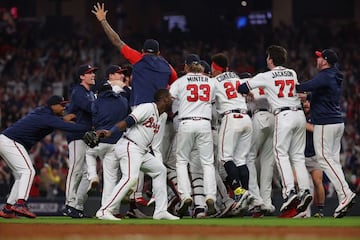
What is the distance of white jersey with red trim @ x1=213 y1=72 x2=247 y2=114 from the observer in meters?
15.2

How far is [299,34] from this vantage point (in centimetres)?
3166

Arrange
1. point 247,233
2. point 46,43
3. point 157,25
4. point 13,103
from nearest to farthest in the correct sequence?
1. point 247,233
2. point 13,103
3. point 46,43
4. point 157,25

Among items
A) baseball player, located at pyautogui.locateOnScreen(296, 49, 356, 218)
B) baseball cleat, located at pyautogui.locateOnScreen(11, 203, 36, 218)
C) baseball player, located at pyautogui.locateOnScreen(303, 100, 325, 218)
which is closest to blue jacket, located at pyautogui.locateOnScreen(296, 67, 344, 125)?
baseball player, located at pyautogui.locateOnScreen(296, 49, 356, 218)

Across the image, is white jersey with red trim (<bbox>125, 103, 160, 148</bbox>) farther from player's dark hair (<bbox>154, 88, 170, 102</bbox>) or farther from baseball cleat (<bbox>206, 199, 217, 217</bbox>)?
baseball cleat (<bbox>206, 199, 217, 217</bbox>)

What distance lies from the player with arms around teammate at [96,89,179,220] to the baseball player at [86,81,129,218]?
760mm

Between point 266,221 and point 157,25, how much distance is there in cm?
2180

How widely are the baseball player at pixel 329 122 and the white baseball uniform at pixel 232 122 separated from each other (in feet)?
3.17

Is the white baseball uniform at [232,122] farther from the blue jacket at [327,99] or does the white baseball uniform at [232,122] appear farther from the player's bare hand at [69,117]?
the player's bare hand at [69,117]

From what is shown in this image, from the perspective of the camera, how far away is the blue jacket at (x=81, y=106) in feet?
50.2

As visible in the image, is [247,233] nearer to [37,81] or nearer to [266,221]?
[266,221]

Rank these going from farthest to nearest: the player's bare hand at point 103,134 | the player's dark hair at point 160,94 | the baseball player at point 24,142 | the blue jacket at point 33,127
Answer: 1. the blue jacket at point 33,127
2. the baseball player at point 24,142
3. the player's dark hair at point 160,94
4. the player's bare hand at point 103,134

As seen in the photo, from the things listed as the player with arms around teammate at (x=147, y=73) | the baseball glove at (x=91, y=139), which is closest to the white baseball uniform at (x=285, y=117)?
the player with arms around teammate at (x=147, y=73)

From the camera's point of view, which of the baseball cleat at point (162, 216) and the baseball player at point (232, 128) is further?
the baseball player at point (232, 128)

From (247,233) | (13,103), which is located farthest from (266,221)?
(13,103)
